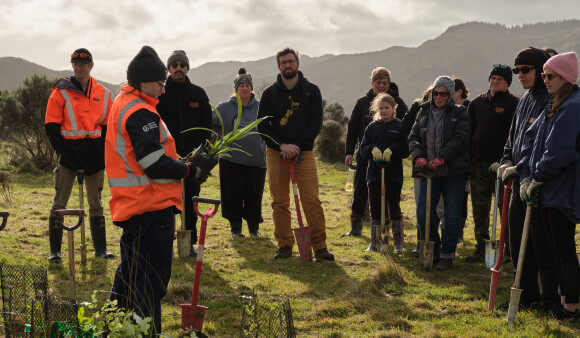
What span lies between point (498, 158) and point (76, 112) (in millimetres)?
5089

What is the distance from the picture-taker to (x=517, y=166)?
4.84 metres

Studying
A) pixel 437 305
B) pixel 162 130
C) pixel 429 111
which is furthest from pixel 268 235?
pixel 162 130

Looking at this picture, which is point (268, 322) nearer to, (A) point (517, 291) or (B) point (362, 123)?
(A) point (517, 291)

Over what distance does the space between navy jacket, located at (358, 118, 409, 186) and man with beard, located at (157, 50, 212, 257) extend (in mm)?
2160

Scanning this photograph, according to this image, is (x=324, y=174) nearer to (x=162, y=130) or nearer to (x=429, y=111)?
(x=429, y=111)

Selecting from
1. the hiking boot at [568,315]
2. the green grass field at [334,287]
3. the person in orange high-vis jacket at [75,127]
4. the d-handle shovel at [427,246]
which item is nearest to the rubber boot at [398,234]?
the green grass field at [334,287]

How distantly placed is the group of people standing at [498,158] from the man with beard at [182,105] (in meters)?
2.21

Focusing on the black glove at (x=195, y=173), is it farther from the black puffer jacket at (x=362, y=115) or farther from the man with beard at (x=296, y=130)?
the black puffer jacket at (x=362, y=115)

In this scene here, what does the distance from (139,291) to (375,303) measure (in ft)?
7.64

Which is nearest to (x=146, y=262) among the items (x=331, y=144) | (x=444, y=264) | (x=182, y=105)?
(x=182, y=105)

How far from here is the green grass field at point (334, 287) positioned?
176 inches

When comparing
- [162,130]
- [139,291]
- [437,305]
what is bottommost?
[437,305]

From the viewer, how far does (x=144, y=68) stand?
376 cm

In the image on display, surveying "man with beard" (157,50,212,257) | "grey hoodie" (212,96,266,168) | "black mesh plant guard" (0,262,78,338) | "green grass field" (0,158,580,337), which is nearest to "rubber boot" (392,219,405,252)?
"green grass field" (0,158,580,337)
